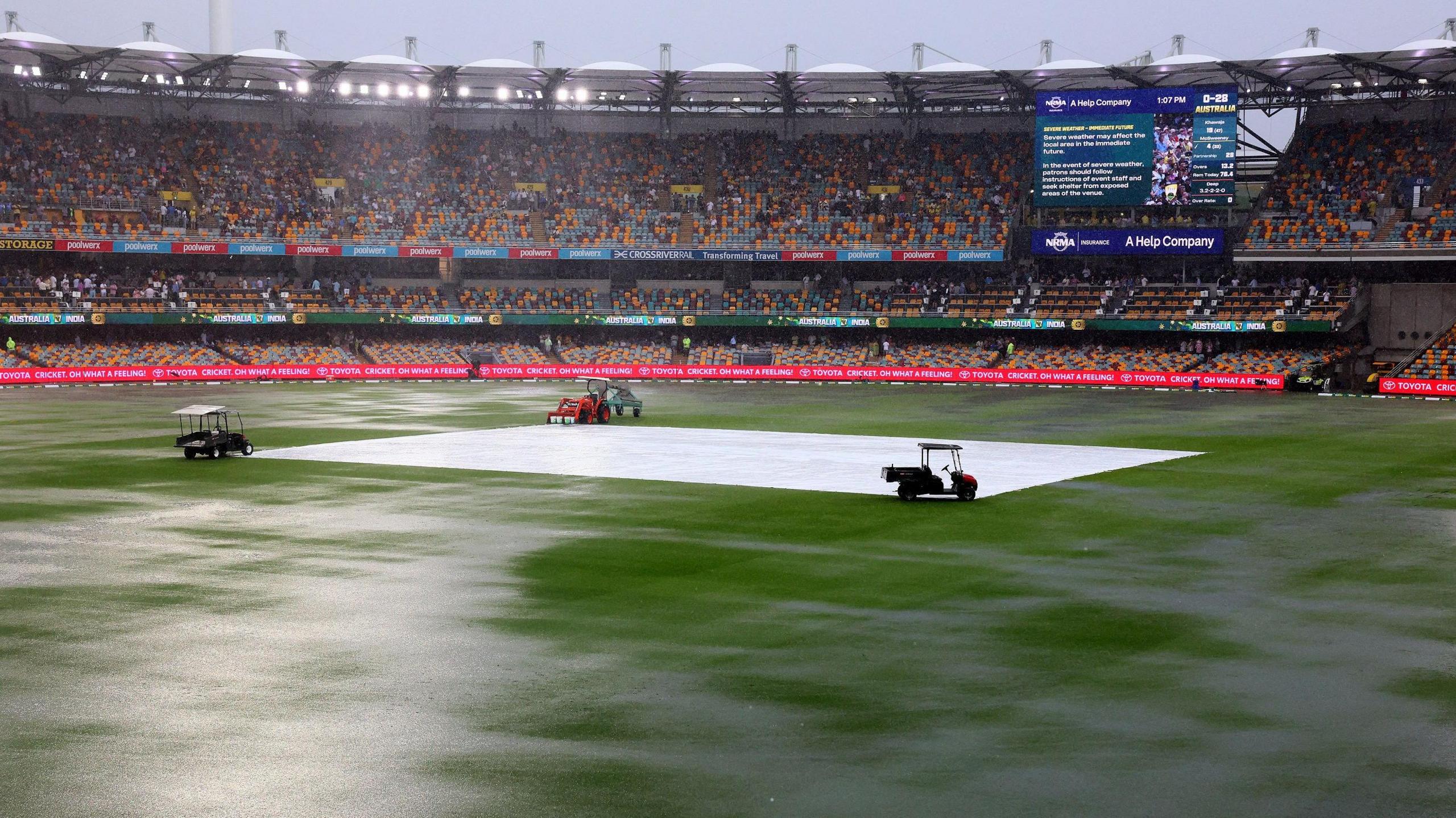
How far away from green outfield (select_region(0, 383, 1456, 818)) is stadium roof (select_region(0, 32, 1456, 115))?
173 ft

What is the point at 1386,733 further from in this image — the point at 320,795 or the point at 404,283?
the point at 404,283

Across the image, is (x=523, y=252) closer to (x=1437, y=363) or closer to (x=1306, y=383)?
(x=1306, y=383)

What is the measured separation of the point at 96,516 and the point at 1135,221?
65268 mm

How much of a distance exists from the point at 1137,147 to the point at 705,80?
27424 mm

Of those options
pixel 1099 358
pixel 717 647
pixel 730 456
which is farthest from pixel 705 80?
pixel 717 647

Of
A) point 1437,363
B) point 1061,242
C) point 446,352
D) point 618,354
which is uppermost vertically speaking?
point 1061,242

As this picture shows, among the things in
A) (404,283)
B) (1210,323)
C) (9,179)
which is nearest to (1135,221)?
(1210,323)

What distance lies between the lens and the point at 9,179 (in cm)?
7750

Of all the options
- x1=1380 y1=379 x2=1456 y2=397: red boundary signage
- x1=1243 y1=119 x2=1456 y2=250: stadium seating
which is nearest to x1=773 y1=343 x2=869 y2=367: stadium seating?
x1=1243 y1=119 x2=1456 y2=250: stadium seating

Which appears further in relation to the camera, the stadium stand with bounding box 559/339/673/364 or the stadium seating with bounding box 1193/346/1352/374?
the stadium stand with bounding box 559/339/673/364

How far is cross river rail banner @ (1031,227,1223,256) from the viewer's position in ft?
245

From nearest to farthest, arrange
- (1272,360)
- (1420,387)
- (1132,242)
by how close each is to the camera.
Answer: (1420,387) → (1272,360) → (1132,242)

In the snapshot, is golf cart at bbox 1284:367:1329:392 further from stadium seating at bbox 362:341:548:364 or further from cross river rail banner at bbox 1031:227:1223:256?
stadium seating at bbox 362:341:548:364

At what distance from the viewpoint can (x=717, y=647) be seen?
50.6 ft
